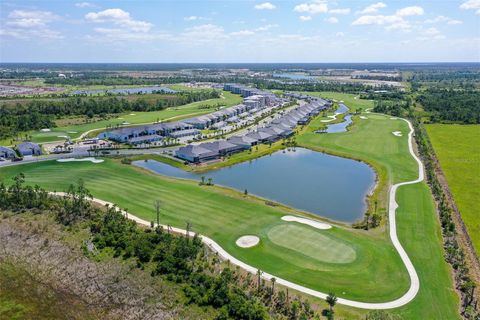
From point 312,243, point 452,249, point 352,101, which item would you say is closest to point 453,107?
point 352,101

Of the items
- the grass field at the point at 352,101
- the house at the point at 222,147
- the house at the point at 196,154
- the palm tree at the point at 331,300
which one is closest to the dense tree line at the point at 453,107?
the grass field at the point at 352,101

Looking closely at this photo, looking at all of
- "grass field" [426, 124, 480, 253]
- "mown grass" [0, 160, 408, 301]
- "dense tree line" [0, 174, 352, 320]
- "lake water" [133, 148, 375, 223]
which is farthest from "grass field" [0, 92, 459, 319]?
"grass field" [426, 124, 480, 253]

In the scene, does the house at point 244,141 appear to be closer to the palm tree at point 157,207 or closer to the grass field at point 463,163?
the palm tree at point 157,207

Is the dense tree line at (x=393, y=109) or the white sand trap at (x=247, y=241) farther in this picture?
the dense tree line at (x=393, y=109)

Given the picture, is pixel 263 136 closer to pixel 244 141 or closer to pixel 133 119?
pixel 244 141

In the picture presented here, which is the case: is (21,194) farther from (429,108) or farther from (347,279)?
(429,108)

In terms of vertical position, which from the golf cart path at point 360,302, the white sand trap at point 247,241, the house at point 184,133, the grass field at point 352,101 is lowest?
the golf cart path at point 360,302

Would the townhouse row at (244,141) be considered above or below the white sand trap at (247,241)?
above
